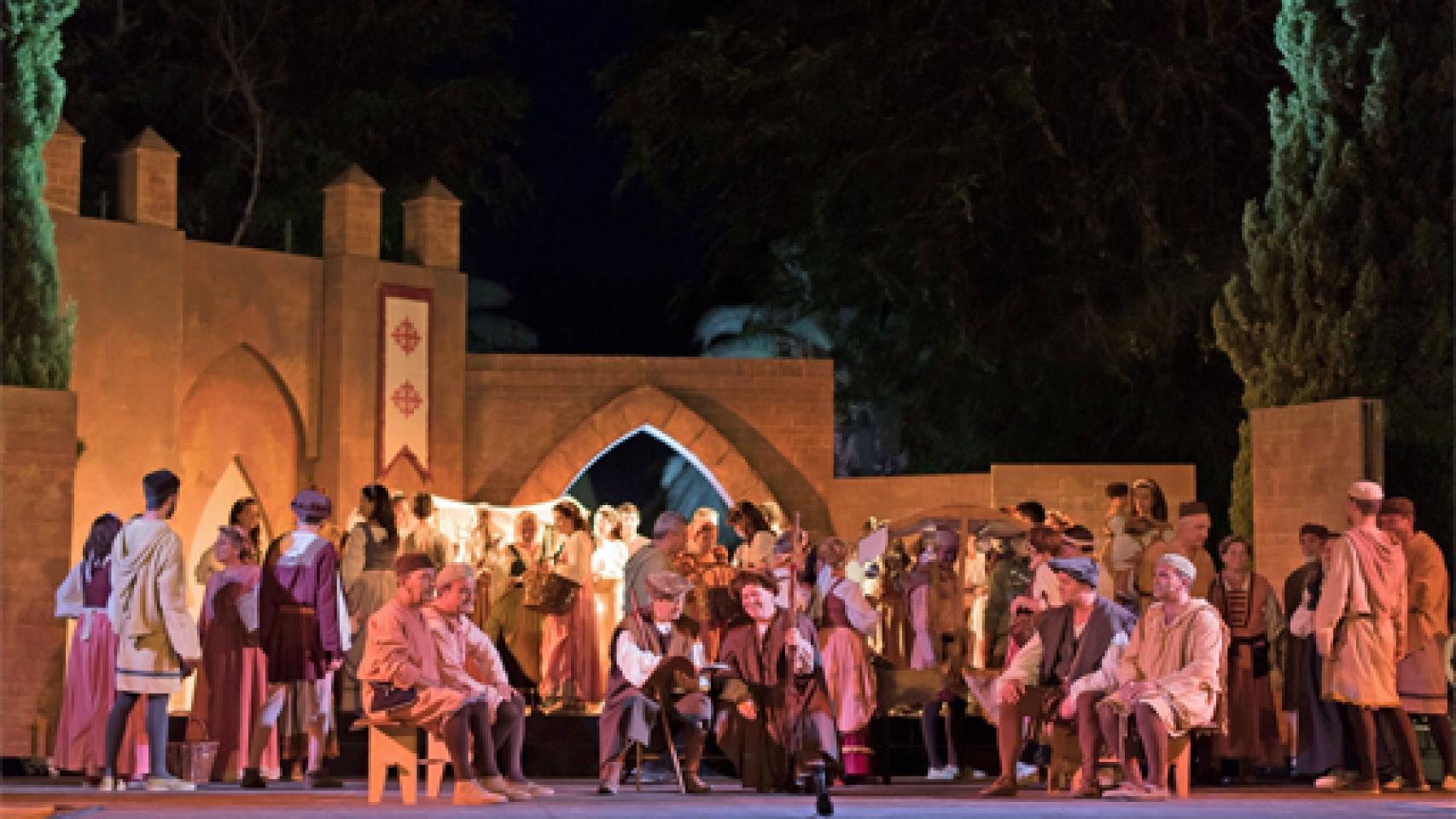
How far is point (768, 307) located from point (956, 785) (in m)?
18.0

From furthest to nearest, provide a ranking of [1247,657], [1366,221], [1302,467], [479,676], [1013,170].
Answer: [1013,170] → [1366,221] → [1302,467] → [1247,657] → [479,676]

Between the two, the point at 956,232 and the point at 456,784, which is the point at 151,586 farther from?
the point at 956,232

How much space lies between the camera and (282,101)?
34000 mm

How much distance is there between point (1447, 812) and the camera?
10812mm

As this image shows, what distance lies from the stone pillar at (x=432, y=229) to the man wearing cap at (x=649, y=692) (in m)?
12.0

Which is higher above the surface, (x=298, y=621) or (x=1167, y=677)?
(x=298, y=621)

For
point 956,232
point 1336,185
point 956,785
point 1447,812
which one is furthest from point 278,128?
point 1447,812

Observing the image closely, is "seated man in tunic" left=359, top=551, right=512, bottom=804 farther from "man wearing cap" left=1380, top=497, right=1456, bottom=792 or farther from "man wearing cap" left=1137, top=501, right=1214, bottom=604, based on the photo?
"man wearing cap" left=1380, top=497, right=1456, bottom=792

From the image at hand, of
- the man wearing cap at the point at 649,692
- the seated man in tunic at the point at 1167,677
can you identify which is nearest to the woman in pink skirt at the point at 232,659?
the man wearing cap at the point at 649,692

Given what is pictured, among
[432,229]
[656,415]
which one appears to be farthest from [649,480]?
[432,229]

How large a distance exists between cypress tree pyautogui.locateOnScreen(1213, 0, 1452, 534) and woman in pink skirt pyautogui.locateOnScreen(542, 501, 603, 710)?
5.36 metres

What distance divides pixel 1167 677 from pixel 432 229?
14.4m

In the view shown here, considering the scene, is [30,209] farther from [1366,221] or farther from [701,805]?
[1366,221]

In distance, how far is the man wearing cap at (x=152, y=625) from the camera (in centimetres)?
1216
